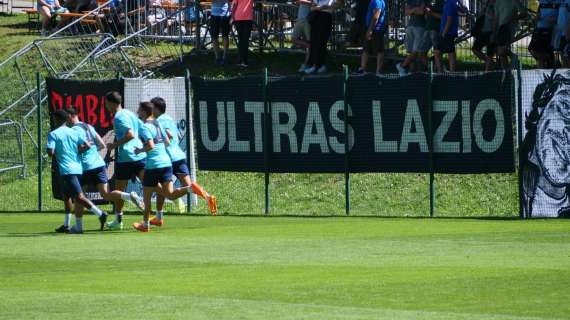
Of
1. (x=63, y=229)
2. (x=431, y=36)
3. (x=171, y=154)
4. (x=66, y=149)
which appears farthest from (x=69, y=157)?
(x=431, y=36)

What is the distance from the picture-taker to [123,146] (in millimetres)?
19578

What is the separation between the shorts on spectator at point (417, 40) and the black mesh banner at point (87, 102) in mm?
6433

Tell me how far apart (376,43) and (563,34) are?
4468 mm

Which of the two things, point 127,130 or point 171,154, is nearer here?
point 127,130

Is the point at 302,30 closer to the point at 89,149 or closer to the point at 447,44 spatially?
the point at 447,44

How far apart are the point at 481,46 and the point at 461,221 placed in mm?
7396

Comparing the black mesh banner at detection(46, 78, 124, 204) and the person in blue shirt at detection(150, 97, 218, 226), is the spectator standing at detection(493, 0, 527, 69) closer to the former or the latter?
the black mesh banner at detection(46, 78, 124, 204)

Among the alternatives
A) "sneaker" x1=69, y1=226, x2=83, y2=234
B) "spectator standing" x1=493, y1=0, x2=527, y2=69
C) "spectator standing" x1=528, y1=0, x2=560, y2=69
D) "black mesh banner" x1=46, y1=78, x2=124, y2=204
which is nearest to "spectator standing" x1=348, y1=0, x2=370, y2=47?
"spectator standing" x1=493, y1=0, x2=527, y2=69

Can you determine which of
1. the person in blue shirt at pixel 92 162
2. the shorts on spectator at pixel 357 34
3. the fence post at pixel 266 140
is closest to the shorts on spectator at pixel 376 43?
the shorts on spectator at pixel 357 34

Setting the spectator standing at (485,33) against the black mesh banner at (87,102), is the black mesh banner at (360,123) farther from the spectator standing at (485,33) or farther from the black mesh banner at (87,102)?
the spectator standing at (485,33)

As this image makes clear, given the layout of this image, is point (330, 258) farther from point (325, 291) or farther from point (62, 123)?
point (62, 123)

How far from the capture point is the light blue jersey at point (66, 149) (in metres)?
18.4

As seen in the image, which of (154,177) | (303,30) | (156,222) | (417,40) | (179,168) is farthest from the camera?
(303,30)

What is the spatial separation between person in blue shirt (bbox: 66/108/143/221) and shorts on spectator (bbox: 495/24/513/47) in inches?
379
